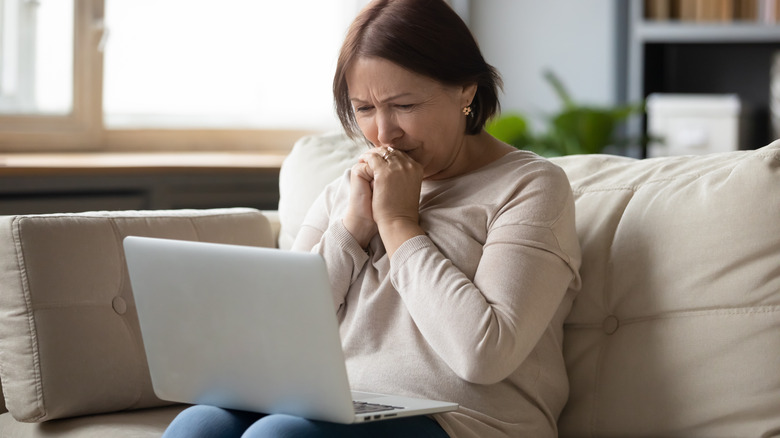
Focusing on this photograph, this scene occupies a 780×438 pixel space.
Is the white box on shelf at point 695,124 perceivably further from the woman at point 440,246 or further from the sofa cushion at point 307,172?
the woman at point 440,246

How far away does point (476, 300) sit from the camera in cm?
119

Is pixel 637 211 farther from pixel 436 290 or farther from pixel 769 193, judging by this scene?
pixel 436 290

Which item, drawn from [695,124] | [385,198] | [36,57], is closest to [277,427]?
[385,198]

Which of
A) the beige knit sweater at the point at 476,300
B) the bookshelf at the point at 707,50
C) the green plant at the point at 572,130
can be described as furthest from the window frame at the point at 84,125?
the bookshelf at the point at 707,50

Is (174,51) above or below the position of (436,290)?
above

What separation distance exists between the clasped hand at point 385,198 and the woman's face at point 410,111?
28 millimetres

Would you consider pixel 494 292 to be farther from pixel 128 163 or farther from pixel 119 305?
Answer: pixel 128 163

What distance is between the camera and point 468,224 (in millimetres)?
1327

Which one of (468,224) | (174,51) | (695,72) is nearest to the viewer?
(468,224)

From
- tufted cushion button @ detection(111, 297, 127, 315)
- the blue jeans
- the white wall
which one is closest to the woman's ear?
the blue jeans

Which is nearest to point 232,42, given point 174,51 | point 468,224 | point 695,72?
point 174,51

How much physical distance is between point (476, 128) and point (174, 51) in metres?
1.94

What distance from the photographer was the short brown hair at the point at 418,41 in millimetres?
1337

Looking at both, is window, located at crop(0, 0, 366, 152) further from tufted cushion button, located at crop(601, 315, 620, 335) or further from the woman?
tufted cushion button, located at crop(601, 315, 620, 335)
